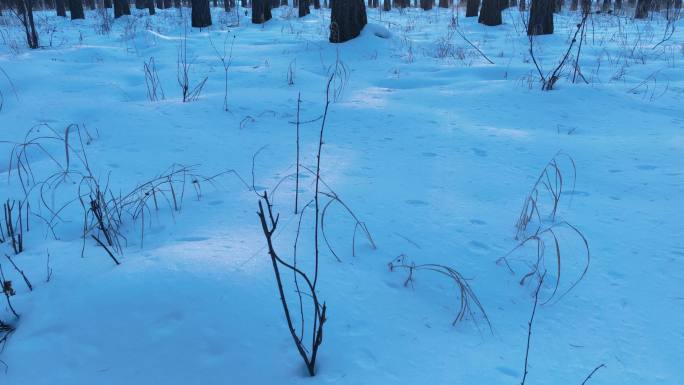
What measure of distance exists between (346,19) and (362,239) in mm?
5083

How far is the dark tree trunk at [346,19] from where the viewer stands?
A: 6.15 meters

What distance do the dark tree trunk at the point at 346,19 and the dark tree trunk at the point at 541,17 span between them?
2967 millimetres

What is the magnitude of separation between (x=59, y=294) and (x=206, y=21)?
10229 millimetres

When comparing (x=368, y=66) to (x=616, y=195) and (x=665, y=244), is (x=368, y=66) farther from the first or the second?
(x=665, y=244)

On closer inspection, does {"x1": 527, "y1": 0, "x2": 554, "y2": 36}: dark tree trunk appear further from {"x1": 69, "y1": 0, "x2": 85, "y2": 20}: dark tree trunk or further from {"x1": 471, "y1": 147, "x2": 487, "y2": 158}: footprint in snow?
{"x1": 69, "y1": 0, "x2": 85, "y2": 20}: dark tree trunk

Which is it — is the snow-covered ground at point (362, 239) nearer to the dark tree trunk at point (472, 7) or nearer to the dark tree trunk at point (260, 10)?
the dark tree trunk at point (260, 10)

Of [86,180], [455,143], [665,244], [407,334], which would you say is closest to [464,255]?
[407,334]

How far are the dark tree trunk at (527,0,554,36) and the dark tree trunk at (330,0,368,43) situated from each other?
297 centimetres

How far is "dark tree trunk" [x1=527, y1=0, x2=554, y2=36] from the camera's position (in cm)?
736

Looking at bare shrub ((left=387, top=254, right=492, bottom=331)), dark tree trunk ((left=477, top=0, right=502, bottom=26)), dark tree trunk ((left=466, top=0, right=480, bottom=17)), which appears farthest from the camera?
dark tree trunk ((left=466, top=0, right=480, bottom=17))

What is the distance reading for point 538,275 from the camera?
1.56 metres

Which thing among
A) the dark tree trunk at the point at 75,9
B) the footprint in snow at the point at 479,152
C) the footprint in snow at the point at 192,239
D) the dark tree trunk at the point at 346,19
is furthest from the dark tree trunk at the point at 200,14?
the footprint in snow at the point at 192,239

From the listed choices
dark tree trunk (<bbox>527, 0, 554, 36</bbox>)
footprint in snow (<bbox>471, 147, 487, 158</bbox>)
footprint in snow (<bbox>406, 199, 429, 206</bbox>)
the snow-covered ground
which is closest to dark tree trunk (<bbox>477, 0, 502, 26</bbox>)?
dark tree trunk (<bbox>527, 0, 554, 36</bbox>)

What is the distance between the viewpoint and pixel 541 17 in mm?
7469
